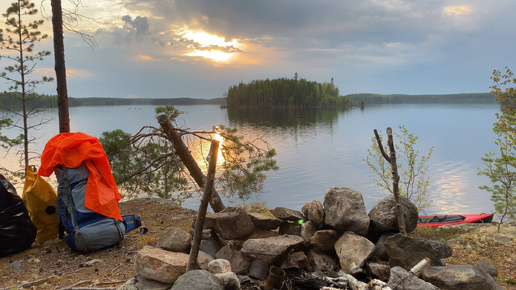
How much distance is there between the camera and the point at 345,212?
5305 mm

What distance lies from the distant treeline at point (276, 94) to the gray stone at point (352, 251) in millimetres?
113569

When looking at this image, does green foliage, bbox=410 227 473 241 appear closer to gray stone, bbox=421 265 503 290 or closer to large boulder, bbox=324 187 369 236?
large boulder, bbox=324 187 369 236

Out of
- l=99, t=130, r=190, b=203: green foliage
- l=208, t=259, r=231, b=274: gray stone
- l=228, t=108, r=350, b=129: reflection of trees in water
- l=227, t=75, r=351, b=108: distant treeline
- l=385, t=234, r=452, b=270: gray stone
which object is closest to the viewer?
l=208, t=259, r=231, b=274: gray stone

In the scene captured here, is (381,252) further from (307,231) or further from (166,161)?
(166,161)

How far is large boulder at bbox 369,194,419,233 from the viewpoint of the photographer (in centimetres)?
546

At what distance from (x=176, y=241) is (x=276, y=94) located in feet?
384

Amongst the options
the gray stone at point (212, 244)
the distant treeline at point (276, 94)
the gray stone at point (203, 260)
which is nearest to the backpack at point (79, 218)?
the gray stone at point (212, 244)

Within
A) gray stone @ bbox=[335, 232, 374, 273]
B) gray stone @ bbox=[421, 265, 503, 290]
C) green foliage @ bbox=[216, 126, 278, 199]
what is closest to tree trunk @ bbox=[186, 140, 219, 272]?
gray stone @ bbox=[335, 232, 374, 273]

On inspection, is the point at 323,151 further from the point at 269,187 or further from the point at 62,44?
Result: the point at 62,44

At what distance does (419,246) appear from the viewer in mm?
4848

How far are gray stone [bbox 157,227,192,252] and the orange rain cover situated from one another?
4.87 feet

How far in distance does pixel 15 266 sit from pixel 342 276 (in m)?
4.84

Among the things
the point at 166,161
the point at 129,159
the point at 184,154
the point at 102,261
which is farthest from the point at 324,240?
the point at 129,159

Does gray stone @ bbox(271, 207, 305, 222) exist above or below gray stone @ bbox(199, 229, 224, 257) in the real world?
above
